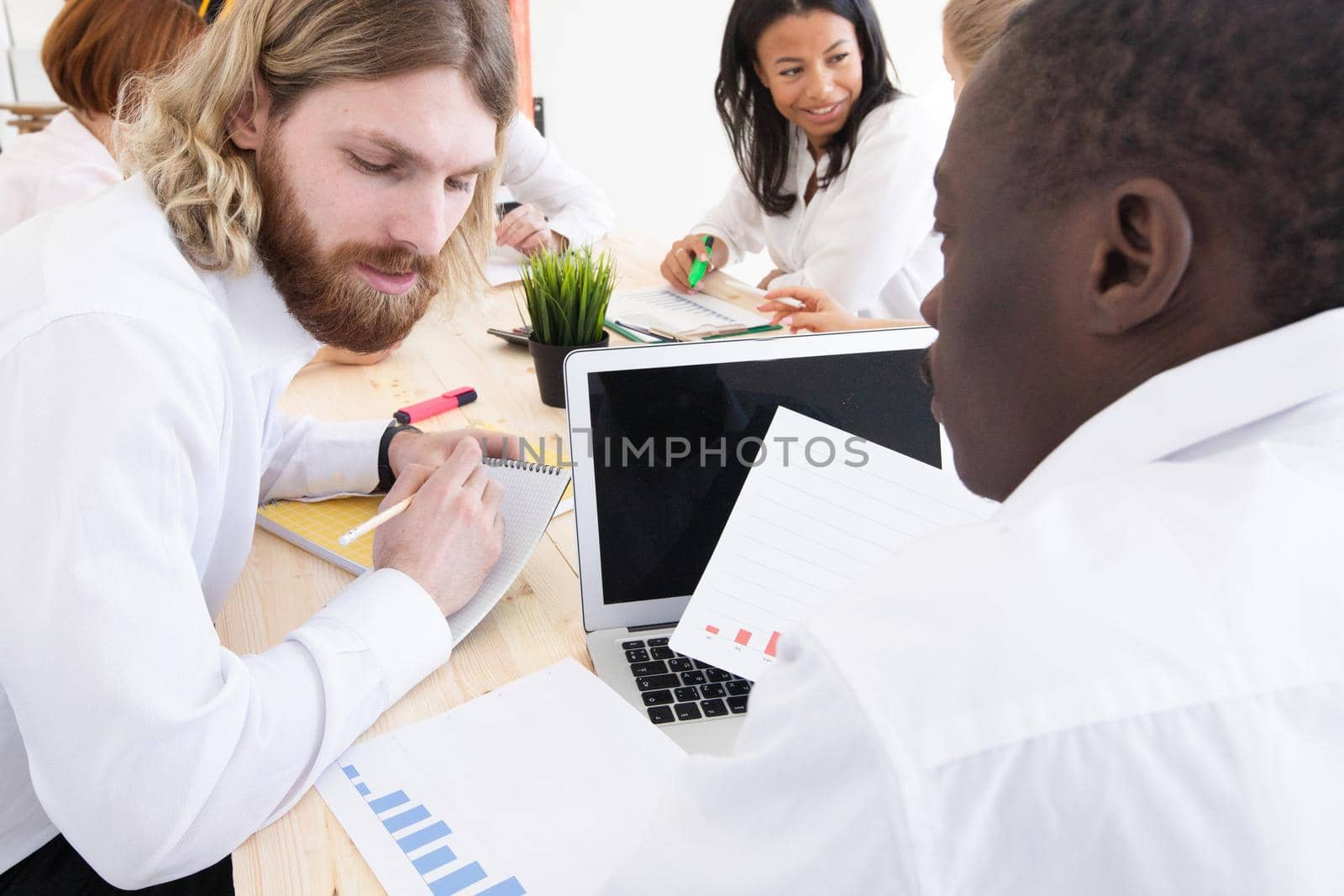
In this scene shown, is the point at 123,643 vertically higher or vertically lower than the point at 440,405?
higher

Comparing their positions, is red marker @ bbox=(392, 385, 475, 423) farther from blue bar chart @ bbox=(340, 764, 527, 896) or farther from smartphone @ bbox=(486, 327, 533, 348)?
blue bar chart @ bbox=(340, 764, 527, 896)

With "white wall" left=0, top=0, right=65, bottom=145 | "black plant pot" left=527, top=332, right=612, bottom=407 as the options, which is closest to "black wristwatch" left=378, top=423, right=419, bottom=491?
"black plant pot" left=527, top=332, right=612, bottom=407

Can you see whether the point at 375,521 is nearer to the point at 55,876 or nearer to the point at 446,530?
the point at 446,530

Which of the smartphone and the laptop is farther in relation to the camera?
the smartphone

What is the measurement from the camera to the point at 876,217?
75.3 inches

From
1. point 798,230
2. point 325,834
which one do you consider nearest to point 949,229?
point 325,834

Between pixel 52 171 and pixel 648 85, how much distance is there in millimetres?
2581

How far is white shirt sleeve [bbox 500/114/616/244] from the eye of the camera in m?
2.16

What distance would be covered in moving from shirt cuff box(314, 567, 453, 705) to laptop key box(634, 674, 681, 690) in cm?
16

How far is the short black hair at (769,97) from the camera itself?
197cm

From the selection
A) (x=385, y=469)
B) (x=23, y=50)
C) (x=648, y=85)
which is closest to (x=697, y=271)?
(x=385, y=469)

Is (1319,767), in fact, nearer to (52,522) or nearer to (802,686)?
(802,686)

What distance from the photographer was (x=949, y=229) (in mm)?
491

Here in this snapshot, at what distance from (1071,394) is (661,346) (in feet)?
1.42
